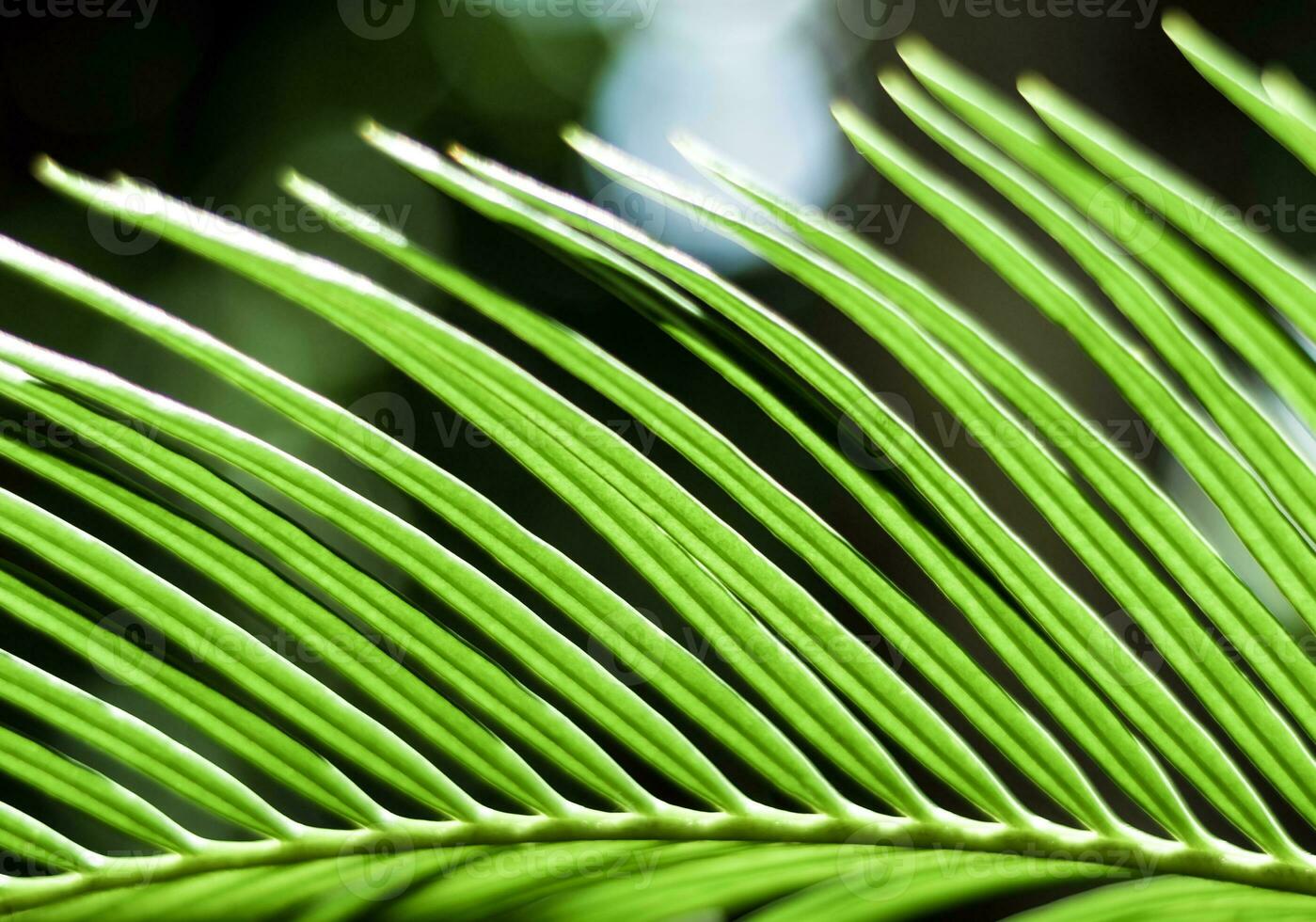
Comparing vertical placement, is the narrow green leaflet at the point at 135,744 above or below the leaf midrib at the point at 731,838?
above

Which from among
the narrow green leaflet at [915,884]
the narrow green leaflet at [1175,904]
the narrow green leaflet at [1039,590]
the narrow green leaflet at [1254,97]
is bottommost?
the narrow green leaflet at [1175,904]

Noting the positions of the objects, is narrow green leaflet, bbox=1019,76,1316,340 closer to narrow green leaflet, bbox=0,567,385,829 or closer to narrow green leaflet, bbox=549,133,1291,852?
narrow green leaflet, bbox=549,133,1291,852

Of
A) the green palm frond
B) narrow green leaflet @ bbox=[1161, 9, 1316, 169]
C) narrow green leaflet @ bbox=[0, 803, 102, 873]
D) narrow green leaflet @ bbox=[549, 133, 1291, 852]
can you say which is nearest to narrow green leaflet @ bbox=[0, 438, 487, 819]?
the green palm frond

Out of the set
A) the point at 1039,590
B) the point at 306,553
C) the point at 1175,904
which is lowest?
the point at 1175,904

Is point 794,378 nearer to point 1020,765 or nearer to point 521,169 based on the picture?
point 1020,765

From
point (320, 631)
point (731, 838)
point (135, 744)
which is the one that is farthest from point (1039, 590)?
point (135, 744)

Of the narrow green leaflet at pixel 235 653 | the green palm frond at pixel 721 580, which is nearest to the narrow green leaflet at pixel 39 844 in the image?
the green palm frond at pixel 721 580

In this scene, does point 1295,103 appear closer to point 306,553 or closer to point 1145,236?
point 1145,236

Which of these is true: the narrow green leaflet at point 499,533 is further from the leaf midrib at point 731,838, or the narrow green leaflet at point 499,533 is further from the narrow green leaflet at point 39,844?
the narrow green leaflet at point 39,844

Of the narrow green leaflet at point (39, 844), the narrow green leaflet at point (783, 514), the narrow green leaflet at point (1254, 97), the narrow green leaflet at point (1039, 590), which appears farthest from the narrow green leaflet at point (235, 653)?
the narrow green leaflet at point (1254, 97)

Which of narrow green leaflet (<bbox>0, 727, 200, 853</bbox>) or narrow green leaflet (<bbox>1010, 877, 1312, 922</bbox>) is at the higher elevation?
narrow green leaflet (<bbox>0, 727, 200, 853</bbox>)
